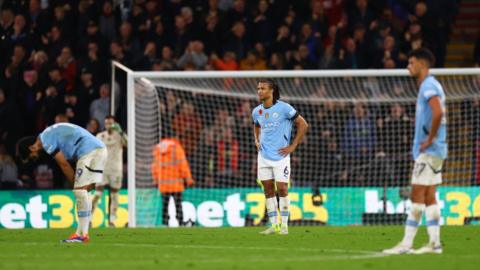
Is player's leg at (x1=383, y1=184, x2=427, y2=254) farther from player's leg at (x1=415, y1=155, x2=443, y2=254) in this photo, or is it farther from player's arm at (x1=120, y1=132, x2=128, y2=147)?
player's arm at (x1=120, y1=132, x2=128, y2=147)

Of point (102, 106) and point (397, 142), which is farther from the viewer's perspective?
point (102, 106)

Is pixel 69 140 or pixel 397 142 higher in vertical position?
pixel 397 142

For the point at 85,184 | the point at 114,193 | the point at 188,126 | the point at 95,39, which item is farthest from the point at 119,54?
the point at 85,184

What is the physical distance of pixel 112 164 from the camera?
79.1 feet

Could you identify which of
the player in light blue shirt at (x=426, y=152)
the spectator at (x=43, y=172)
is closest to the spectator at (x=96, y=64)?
the spectator at (x=43, y=172)

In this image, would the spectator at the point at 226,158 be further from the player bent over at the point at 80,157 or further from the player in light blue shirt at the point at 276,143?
the player bent over at the point at 80,157

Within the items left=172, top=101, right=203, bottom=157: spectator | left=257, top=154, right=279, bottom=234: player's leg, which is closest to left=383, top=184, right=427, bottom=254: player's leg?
left=257, top=154, right=279, bottom=234: player's leg

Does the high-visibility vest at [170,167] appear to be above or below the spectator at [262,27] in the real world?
below

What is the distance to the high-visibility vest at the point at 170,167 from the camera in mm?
23766

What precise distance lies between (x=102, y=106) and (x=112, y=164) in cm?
204

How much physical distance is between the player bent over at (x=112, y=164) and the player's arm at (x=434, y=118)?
12002 millimetres

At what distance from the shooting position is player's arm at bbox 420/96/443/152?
40.0ft

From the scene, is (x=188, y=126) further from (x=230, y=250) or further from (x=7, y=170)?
(x=230, y=250)

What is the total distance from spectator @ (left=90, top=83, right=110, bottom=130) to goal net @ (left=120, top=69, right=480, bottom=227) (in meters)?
Answer: 1.25
